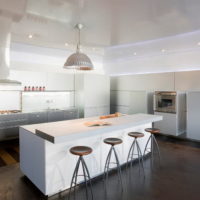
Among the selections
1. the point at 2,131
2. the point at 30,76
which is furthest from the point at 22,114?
the point at 30,76

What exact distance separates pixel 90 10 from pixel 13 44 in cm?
301

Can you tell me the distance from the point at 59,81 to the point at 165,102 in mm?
3576

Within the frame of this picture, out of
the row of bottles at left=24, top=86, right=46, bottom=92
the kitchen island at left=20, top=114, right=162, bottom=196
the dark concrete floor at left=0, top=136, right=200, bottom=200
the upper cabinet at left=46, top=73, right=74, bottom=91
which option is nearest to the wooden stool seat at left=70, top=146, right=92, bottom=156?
the kitchen island at left=20, top=114, right=162, bottom=196

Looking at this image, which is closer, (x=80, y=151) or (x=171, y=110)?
(x=80, y=151)

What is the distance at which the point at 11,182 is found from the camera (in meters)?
2.79

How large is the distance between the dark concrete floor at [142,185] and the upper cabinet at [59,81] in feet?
9.77

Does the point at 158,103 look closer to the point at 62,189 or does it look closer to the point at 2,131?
the point at 62,189

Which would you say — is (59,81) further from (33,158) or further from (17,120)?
(33,158)

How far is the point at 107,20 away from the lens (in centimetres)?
316

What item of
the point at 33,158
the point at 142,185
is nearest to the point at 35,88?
the point at 33,158

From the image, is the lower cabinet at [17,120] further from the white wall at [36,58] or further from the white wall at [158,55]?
the white wall at [158,55]

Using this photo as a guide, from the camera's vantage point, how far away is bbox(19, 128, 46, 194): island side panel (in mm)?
2425

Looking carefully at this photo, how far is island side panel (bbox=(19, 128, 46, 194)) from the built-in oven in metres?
4.10

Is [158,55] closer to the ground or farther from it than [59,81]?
farther from it
